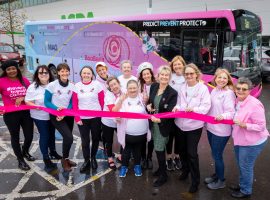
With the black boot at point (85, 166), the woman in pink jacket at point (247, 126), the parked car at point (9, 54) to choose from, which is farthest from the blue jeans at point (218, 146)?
the parked car at point (9, 54)

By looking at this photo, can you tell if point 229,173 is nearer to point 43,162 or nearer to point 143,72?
point 143,72

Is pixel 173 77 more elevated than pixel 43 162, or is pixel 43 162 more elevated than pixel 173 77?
pixel 173 77

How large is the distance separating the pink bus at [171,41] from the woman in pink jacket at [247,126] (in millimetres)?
4087

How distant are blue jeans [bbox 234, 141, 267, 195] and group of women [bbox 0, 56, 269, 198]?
0.01 m

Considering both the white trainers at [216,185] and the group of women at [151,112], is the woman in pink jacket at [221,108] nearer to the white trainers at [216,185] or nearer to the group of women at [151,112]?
the group of women at [151,112]

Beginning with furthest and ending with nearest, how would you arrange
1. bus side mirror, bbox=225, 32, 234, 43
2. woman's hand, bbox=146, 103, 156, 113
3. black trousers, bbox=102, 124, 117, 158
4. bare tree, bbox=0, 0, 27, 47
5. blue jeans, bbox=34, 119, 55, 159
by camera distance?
bare tree, bbox=0, 0, 27, 47 < bus side mirror, bbox=225, 32, 234, 43 < black trousers, bbox=102, 124, 117, 158 < blue jeans, bbox=34, 119, 55, 159 < woman's hand, bbox=146, 103, 156, 113

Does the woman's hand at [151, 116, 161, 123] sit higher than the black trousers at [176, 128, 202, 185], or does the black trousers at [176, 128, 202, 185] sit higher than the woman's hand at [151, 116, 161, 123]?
the woman's hand at [151, 116, 161, 123]

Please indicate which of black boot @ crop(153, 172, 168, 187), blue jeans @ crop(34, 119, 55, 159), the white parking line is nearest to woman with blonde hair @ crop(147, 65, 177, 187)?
black boot @ crop(153, 172, 168, 187)

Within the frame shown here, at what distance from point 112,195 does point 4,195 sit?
1592 mm

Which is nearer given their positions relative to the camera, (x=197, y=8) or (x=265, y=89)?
(x=265, y=89)

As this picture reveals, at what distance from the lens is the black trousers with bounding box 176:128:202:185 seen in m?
4.04

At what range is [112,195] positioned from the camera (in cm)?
420

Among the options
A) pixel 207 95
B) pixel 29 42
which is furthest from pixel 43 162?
pixel 29 42

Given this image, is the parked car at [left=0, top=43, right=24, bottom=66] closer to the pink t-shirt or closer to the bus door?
the bus door
